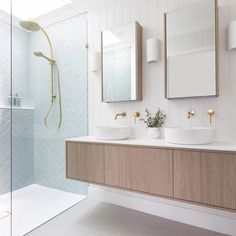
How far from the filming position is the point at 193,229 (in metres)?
1.67

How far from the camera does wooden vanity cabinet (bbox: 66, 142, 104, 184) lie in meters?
1.71

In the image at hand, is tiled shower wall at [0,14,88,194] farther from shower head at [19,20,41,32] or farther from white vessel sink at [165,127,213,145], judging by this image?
white vessel sink at [165,127,213,145]

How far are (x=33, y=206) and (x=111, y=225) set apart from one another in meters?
0.91

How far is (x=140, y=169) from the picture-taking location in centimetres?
151

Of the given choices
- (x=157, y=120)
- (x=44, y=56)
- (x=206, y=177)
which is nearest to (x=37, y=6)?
(x=44, y=56)

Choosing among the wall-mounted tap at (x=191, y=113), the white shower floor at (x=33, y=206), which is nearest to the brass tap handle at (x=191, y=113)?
the wall-mounted tap at (x=191, y=113)

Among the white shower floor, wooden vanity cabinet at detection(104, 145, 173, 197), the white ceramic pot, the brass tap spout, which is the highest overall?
the brass tap spout

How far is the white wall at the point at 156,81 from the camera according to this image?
160 cm

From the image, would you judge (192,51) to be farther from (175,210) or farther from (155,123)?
(175,210)

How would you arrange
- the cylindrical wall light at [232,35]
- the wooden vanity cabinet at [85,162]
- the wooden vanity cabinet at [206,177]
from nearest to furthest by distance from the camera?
the wooden vanity cabinet at [206,177], the cylindrical wall light at [232,35], the wooden vanity cabinet at [85,162]

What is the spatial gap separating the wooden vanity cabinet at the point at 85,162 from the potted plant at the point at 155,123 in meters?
0.52

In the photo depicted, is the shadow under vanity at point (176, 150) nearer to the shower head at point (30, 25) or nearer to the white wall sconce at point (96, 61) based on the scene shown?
the white wall sconce at point (96, 61)

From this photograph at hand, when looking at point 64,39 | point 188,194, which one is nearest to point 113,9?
point 64,39

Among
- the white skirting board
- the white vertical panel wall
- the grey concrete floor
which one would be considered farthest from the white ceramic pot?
the grey concrete floor
